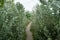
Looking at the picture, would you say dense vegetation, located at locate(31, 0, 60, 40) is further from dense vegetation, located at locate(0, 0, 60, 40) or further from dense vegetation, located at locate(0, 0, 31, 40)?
dense vegetation, located at locate(0, 0, 31, 40)

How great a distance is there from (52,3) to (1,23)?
262cm

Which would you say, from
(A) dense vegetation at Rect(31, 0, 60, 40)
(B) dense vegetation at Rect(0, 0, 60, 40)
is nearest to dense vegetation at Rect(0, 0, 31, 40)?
(B) dense vegetation at Rect(0, 0, 60, 40)

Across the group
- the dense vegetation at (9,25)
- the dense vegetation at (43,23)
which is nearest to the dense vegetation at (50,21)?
the dense vegetation at (43,23)

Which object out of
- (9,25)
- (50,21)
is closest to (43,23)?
(50,21)

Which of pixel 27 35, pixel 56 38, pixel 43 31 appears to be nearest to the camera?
pixel 56 38

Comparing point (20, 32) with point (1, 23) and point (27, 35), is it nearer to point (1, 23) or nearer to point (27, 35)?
point (1, 23)

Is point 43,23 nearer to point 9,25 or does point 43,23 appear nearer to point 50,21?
point 50,21

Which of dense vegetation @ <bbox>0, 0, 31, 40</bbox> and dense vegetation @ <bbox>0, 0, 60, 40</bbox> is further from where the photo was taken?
dense vegetation @ <bbox>0, 0, 31, 40</bbox>

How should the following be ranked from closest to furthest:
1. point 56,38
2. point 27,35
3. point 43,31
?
1. point 56,38
2. point 43,31
3. point 27,35

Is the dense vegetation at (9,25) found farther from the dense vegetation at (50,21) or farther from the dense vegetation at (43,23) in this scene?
the dense vegetation at (50,21)

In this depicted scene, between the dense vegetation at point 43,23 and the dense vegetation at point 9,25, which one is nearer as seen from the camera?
the dense vegetation at point 43,23

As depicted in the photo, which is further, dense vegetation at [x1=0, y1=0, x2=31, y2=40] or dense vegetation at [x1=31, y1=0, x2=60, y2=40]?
dense vegetation at [x1=0, y1=0, x2=31, y2=40]

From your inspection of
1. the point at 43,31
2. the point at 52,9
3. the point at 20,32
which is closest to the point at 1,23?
the point at 20,32

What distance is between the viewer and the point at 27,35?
9578 mm
